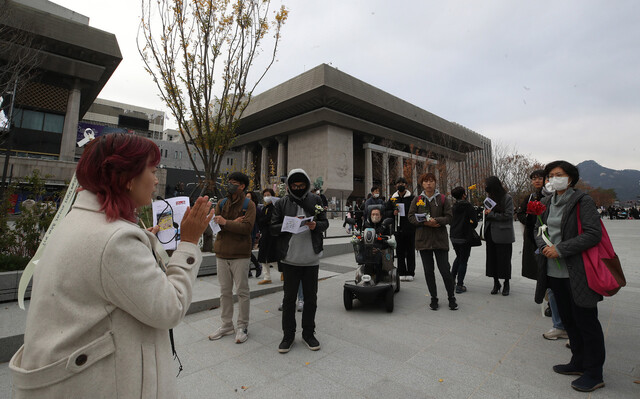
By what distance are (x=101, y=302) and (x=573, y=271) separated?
12.0 ft

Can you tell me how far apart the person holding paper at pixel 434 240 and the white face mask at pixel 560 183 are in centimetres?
179

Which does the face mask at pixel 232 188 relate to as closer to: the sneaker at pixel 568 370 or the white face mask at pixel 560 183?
the white face mask at pixel 560 183

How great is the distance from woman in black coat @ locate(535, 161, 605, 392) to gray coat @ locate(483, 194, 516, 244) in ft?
7.51

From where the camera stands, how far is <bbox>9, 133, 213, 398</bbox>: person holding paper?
993mm

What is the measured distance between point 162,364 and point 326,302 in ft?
13.8

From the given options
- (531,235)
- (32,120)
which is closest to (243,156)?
(32,120)

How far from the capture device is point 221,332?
12.4 feet

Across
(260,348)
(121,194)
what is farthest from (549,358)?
(121,194)

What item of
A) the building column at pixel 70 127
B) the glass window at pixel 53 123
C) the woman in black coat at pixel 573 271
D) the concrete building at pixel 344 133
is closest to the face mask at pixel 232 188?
→ the woman in black coat at pixel 573 271

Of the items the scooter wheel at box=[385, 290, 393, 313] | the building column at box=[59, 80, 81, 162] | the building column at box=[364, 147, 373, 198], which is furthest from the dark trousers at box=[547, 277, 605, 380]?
the building column at box=[364, 147, 373, 198]

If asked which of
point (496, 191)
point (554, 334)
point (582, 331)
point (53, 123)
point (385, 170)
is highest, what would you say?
point (53, 123)

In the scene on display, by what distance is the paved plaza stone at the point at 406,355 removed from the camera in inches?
104

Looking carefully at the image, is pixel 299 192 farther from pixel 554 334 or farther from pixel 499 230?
pixel 499 230

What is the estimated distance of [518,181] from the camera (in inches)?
1159
